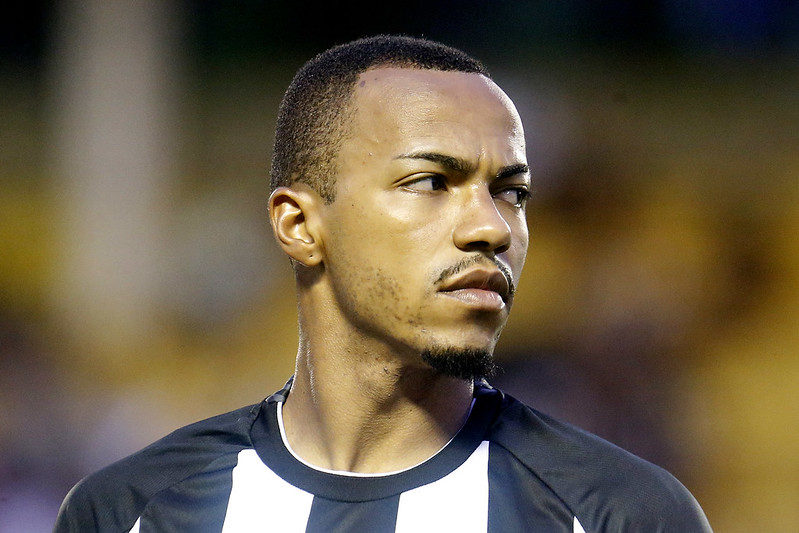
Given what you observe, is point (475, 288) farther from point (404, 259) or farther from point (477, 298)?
point (404, 259)

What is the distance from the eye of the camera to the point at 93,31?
570cm

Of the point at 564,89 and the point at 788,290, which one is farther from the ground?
the point at 564,89

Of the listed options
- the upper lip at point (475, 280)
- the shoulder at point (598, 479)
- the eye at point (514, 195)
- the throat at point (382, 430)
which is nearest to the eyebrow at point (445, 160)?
the eye at point (514, 195)

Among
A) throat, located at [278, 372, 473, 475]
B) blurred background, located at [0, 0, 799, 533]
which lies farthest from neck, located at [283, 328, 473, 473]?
blurred background, located at [0, 0, 799, 533]

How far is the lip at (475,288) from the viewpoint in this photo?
6.92 feet

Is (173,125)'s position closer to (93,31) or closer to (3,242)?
(93,31)

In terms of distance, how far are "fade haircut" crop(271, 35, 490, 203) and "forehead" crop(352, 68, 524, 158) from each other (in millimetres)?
43

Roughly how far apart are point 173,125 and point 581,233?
264 centimetres

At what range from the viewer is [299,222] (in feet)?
7.80

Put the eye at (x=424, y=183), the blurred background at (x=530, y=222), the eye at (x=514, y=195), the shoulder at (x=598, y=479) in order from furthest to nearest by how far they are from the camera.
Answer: the blurred background at (x=530, y=222), the eye at (x=514, y=195), the eye at (x=424, y=183), the shoulder at (x=598, y=479)

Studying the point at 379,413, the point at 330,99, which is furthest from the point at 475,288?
the point at 330,99

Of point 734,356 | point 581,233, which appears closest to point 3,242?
point 581,233

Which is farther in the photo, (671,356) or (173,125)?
(173,125)

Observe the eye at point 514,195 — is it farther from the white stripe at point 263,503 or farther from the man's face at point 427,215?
the white stripe at point 263,503
